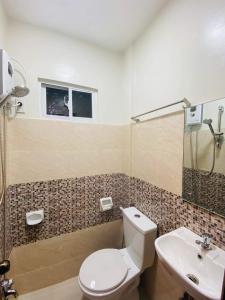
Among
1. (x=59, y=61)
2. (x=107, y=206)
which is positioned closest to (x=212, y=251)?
(x=107, y=206)

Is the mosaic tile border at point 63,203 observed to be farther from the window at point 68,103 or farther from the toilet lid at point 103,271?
the window at point 68,103

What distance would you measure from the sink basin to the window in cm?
Answer: 143

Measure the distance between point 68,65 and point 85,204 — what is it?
153 centimetres

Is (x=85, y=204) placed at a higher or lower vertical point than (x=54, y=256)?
higher

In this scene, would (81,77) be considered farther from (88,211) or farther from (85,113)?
(88,211)

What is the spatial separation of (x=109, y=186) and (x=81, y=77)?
4.23 ft

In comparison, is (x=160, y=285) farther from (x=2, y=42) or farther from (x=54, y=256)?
(x=2, y=42)

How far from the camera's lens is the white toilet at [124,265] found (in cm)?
121

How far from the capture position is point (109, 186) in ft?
6.19

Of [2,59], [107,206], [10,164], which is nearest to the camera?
[2,59]

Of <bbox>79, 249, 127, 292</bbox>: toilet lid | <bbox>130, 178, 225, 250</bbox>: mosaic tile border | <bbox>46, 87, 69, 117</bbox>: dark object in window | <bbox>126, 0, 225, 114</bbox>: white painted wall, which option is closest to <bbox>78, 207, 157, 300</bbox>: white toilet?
<bbox>79, 249, 127, 292</bbox>: toilet lid

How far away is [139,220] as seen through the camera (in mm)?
1478

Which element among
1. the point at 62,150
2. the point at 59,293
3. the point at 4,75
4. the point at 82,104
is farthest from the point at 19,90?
the point at 59,293

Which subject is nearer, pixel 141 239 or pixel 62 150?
pixel 141 239
